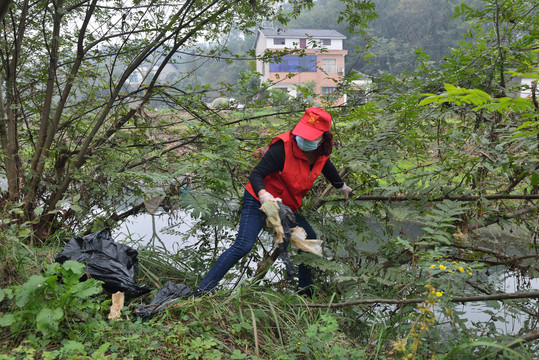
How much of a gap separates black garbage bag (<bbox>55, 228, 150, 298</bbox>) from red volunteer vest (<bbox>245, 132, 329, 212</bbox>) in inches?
43.2

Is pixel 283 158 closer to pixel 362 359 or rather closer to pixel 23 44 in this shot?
pixel 362 359

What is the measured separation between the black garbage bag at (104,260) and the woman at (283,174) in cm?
53

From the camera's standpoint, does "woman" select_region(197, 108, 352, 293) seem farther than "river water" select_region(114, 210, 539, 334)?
No

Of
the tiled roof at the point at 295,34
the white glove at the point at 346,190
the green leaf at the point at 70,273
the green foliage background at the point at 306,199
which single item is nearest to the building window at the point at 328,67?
the tiled roof at the point at 295,34

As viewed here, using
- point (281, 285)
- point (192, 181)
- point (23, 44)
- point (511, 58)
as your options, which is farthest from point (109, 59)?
point (511, 58)

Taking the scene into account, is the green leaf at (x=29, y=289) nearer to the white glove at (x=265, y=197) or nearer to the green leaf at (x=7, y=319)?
the green leaf at (x=7, y=319)

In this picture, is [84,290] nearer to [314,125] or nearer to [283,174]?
[283,174]

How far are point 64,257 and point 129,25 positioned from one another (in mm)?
2793

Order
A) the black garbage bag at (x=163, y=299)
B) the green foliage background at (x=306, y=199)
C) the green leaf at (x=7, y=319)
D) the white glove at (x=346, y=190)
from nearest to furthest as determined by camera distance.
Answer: the green leaf at (x=7, y=319), the green foliage background at (x=306, y=199), the black garbage bag at (x=163, y=299), the white glove at (x=346, y=190)

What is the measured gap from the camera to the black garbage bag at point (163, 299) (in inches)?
109

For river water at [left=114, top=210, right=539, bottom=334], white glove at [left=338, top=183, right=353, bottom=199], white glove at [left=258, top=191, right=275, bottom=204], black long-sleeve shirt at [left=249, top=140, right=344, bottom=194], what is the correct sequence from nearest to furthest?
white glove at [left=258, top=191, right=275, bottom=204] → black long-sleeve shirt at [left=249, top=140, right=344, bottom=194] → river water at [left=114, top=210, right=539, bottom=334] → white glove at [left=338, top=183, right=353, bottom=199]

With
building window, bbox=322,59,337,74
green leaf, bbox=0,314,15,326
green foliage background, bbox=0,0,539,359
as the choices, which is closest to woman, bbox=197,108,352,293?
green foliage background, bbox=0,0,539,359

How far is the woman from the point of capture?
2.96 m

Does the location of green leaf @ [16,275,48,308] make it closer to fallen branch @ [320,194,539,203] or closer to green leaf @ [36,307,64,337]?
green leaf @ [36,307,64,337]
